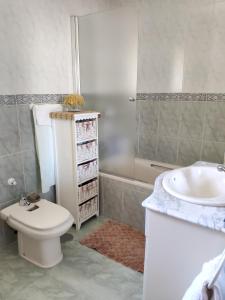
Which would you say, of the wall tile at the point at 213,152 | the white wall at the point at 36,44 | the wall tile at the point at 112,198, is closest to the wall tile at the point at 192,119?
the wall tile at the point at 213,152

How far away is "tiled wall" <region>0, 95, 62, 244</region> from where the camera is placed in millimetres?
2010

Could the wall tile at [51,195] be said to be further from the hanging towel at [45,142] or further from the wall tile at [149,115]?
the wall tile at [149,115]

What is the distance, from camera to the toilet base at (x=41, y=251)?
6.05ft

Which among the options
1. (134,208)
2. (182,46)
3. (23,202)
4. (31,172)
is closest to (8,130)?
(31,172)

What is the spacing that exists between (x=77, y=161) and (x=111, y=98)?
2.31 ft

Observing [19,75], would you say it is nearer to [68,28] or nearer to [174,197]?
[68,28]

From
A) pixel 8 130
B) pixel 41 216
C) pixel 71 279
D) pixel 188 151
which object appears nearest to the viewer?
pixel 71 279

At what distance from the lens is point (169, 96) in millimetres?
2785

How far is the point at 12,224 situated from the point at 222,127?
2186mm

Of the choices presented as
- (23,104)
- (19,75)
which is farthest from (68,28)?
(23,104)

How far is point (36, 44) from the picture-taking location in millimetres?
2131

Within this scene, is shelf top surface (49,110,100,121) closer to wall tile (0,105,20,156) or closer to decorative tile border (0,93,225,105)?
decorative tile border (0,93,225,105)

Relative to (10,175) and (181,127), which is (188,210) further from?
(181,127)

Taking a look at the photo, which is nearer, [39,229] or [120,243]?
[39,229]
